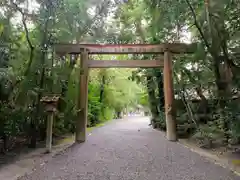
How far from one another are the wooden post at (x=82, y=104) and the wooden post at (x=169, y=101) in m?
2.54

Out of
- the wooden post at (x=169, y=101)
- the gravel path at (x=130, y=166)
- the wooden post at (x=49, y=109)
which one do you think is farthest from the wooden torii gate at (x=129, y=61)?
the gravel path at (x=130, y=166)

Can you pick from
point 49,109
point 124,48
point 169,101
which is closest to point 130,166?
point 49,109

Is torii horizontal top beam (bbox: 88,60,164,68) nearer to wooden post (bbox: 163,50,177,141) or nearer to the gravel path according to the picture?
wooden post (bbox: 163,50,177,141)

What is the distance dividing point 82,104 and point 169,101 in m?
2.70

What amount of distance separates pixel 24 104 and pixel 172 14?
13.9 ft

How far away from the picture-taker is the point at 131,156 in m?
4.50

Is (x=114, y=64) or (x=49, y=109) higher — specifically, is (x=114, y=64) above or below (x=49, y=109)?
above

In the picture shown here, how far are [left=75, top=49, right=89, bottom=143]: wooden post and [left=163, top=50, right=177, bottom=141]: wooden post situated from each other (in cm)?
254

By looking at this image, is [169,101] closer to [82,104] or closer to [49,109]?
[82,104]

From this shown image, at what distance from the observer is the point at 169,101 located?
659 cm

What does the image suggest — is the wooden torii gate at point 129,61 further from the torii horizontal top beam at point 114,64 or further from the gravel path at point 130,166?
the gravel path at point 130,166

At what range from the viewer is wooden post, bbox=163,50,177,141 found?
6.47 meters

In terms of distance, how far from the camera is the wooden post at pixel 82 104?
244 inches

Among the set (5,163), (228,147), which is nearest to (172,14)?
(228,147)
